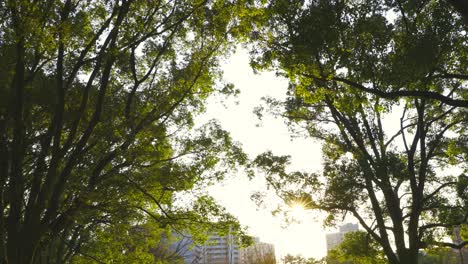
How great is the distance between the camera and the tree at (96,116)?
673 cm

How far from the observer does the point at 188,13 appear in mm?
8375

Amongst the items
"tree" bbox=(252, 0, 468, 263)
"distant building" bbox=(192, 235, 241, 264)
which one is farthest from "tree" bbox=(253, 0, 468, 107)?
"distant building" bbox=(192, 235, 241, 264)

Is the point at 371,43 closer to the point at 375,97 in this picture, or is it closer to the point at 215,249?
the point at 375,97

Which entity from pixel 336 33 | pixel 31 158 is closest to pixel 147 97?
pixel 31 158

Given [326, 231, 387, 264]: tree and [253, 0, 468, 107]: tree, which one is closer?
[253, 0, 468, 107]: tree

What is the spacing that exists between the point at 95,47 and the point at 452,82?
392 inches

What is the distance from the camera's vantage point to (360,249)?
13883 mm

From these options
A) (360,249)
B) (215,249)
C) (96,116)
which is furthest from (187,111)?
(215,249)

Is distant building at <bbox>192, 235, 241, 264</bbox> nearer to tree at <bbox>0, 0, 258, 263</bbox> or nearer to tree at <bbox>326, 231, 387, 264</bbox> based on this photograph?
tree at <bbox>0, 0, 258, 263</bbox>

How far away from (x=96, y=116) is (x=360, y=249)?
453 inches

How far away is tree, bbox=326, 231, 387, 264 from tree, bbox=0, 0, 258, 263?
6.16 metres

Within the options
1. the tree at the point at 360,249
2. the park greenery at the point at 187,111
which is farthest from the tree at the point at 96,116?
the tree at the point at 360,249

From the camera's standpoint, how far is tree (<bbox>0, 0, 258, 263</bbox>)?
22.1 feet

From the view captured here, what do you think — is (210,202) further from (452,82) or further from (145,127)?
(452,82)
